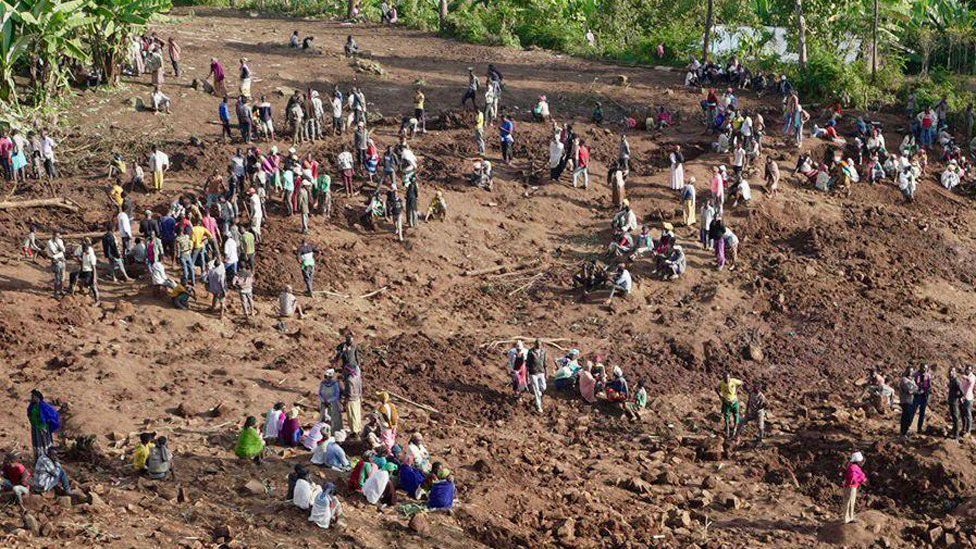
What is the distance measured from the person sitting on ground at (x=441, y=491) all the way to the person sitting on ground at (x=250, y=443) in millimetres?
2726

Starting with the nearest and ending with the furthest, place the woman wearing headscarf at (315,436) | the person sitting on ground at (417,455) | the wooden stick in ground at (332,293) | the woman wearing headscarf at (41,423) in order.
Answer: the woman wearing headscarf at (41,423), the person sitting on ground at (417,455), the woman wearing headscarf at (315,436), the wooden stick in ground at (332,293)

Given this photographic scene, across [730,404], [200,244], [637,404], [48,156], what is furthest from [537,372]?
[48,156]

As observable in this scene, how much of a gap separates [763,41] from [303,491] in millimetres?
31316

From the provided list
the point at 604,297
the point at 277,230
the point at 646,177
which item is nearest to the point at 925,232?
the point at 646,177

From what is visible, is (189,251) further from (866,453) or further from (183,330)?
(866,453)

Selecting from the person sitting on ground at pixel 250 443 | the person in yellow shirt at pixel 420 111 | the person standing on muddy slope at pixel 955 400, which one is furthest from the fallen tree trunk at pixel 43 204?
the person standing on muddy slope at pixel 955 400

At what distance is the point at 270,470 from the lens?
779 inches

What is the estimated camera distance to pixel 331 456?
1988cm

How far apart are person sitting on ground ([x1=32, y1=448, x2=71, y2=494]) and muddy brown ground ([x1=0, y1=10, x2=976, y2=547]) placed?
40 cm

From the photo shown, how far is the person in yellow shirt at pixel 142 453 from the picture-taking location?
62.4ft

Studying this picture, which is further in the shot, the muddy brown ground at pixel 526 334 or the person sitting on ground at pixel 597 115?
the person sitting on ground at pixel 597 115

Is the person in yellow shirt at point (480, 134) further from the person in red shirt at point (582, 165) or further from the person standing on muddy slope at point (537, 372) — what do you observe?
the person standing on muddy slope at point (537, 372)

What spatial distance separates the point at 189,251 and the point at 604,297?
8.95 m

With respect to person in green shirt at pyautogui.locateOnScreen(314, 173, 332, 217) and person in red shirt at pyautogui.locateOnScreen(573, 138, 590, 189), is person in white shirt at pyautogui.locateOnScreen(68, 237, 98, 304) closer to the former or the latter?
person in green shirt at pyautogui.locateOnScreen(314, 173, 332, 217)
